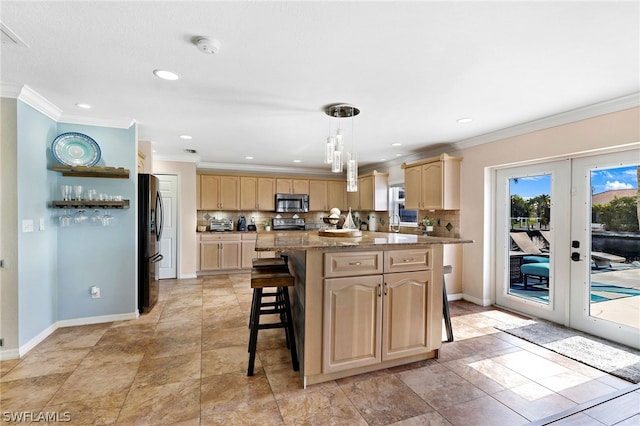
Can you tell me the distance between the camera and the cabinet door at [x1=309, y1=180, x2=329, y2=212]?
7108 mm

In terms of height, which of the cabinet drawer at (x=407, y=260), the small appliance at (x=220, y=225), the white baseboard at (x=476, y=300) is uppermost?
the small appliance at (x=220, y=225)

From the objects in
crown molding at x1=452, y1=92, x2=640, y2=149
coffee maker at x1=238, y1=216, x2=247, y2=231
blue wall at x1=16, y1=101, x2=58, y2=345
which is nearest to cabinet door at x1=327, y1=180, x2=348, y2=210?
coffee maker at x1=238, y1=216, x2=247, y2=231

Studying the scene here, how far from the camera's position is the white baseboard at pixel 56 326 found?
104 inches

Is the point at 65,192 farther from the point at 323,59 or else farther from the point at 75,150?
the point at 323,59

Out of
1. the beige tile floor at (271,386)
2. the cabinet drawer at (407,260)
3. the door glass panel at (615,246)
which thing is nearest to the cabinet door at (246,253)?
the beige tile floor at (271,386)

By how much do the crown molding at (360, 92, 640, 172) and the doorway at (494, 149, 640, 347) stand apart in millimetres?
453

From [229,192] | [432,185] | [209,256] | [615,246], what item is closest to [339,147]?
[432,185]

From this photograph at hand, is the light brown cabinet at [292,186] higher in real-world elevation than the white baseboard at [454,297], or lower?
higher

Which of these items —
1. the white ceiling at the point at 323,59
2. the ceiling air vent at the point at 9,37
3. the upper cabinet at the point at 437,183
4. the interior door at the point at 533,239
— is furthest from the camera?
the upper cabinet at the point at 437,183

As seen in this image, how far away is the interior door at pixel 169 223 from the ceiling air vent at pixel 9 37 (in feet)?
13.0

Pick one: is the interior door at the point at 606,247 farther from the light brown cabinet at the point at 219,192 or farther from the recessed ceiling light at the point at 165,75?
the light brown cabinet at the point at 219,192

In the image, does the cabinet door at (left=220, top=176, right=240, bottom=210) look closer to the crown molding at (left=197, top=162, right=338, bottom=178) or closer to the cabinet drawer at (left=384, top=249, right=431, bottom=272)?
the crown molding at (left=197, top=162, right=338, bottom=178)

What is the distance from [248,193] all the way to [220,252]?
1395mm

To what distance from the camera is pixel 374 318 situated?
2428mm
